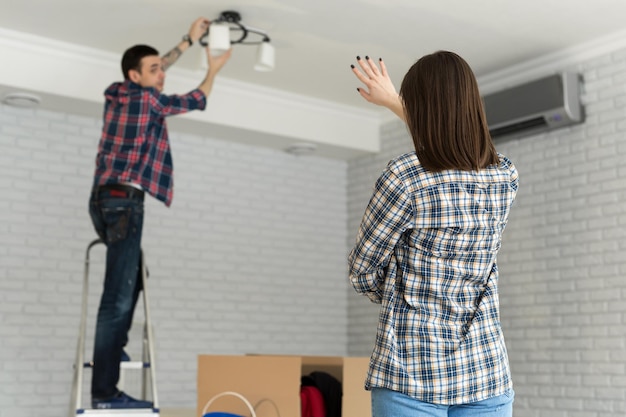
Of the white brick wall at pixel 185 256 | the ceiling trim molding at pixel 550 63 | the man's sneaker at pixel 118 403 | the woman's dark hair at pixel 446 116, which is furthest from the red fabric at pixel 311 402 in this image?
the ceiling trim molding at pixel 550 63

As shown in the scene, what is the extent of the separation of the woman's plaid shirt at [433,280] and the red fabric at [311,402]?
167 cm

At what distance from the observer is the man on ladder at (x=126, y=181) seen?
4.06 m

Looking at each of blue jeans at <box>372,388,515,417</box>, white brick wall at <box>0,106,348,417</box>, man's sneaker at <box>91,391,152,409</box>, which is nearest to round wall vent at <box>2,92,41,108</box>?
white brick wall at <box>0,106,348,417</box>

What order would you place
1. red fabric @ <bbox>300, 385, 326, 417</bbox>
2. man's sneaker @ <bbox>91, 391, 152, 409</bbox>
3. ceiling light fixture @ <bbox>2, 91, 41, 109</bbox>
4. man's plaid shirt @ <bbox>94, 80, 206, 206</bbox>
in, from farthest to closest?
1. ceiling light fixture @ <bbox>2, 91, 41, 109</bbox>
2. man's plaid shirt @ <bbox>94, 80, 206, 206</bbox>
3. man's sneaker @ <bbox>91, 391, 152, 409</bbox>
4. red fabric @ <bbox>300, 385, 326, 417</bbox>

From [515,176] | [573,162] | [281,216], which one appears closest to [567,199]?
[573,162]

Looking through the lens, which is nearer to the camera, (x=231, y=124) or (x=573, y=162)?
(x=573, y=162)

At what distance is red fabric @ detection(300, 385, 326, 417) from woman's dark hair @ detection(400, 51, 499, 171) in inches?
70.8

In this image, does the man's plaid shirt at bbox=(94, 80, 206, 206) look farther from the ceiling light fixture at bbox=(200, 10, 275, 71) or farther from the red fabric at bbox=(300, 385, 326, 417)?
the red fabric at bbox=(300, 385, 326, 417)

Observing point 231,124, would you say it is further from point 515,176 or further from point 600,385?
point 515,176

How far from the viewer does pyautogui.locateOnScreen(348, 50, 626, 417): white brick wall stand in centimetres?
506

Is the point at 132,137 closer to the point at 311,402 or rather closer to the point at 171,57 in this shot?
the point at 171,57

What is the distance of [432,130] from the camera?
1812 mm

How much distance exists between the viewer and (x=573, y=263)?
531 centimetres

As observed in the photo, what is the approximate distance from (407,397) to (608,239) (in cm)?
371
